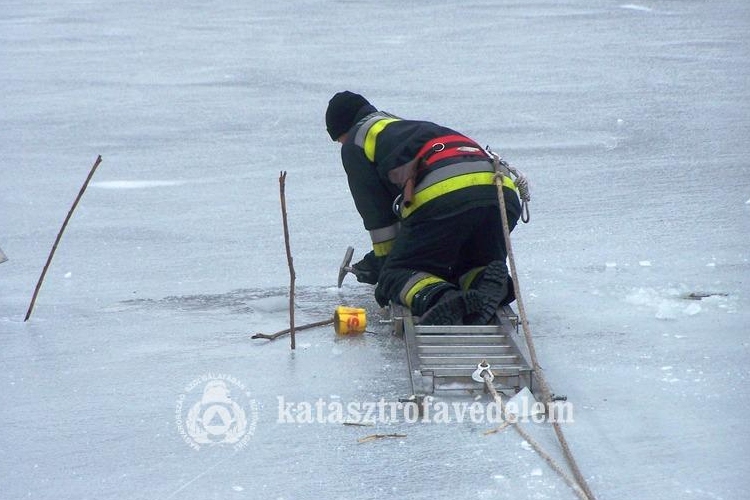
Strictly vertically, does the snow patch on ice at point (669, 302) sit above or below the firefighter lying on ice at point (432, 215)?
below

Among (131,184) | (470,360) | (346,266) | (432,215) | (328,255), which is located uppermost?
(432,215)

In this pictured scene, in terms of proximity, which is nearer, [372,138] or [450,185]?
[450,185]

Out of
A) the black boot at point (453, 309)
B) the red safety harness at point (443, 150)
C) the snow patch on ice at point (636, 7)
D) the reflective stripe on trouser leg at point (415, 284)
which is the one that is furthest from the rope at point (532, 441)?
the snow patch on ice at point (636, 7)

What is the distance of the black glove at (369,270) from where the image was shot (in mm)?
4340

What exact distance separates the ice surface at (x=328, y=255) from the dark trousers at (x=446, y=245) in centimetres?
25

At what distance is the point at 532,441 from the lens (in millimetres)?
3023

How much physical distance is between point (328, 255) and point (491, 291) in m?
1.29

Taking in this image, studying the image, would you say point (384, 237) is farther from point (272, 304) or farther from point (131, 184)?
point (131, 184)

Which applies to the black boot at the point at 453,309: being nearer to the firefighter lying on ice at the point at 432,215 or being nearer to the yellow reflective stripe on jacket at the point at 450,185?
the firefighter lying on ice at the point at 432,215

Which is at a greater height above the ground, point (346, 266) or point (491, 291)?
point (491, 291)

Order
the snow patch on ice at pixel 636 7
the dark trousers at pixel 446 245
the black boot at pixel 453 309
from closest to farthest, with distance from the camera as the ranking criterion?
the black boot at pixel 453 309, the dark trousers at pixel 446 245, the snow patch on ice at pixel 636 7

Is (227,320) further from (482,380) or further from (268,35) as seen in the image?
(268,35)

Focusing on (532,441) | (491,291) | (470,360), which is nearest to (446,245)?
(491,291)

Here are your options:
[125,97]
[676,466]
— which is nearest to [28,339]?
[676,466]
